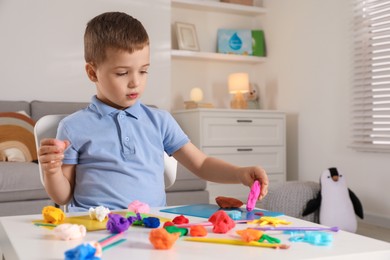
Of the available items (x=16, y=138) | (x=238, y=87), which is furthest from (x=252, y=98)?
(x=16, y=138)

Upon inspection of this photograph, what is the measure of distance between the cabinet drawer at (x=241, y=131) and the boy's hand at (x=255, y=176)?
7.76 ft

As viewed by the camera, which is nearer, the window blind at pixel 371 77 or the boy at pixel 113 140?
the boy at pixel 113 140

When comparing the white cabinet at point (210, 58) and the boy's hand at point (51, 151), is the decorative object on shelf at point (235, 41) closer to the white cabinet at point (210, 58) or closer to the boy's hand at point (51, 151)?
the white cabinet at point (210, 58)

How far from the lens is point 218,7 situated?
13.1 feet

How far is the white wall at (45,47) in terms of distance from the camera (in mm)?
3264

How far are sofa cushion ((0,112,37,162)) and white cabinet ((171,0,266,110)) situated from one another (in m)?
1.42

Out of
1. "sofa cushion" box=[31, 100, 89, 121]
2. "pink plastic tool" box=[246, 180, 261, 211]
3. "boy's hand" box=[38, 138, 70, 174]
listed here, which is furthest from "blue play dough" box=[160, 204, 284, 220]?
"sofa cushion" box=[31, 100, 89, 121]

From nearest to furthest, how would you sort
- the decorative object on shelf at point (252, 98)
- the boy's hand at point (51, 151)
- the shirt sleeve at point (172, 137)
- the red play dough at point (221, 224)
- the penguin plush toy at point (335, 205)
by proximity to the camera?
the red play dough at point (221, 224) → the boy's hand at point (51, 151) → the shirt sleeve at point (172, 137) → the penguin plush toy at point (335, 205) → the decorative object on shelf at point (252, 98)

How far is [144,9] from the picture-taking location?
3656mm

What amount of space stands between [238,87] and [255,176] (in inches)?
114

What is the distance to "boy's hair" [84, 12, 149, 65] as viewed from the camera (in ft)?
3.57

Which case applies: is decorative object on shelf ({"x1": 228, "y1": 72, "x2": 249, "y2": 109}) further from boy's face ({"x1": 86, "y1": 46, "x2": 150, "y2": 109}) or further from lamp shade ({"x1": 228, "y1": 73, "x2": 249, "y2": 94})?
boy's face ({"x1": 86, "y1": 46, "x2": 150, "y2": 109})

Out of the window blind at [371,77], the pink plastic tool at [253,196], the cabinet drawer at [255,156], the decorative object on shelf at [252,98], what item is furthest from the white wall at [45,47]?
the pink plastic tool at [253,196]

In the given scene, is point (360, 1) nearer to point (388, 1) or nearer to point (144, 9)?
point (388, 1)
